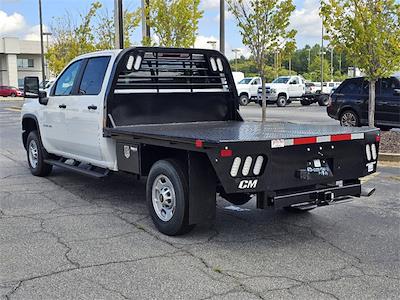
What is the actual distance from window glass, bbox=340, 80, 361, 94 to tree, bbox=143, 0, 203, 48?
4974mm

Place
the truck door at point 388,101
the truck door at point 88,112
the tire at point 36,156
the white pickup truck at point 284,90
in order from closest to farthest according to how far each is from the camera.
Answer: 1. the truck door at point 88,112
2. the tire at point 36,156
3. the truck door at point 388,101
4. the white pickup truck at point 284,90

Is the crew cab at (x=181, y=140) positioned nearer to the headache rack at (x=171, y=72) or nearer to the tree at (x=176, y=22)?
the headache rack at (x=171, y=72)

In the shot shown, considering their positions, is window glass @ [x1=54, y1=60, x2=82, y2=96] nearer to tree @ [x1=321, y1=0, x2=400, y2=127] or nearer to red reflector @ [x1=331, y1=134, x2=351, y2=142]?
red reflector @ [x1=331, y1=134, x2=351, y2=142]

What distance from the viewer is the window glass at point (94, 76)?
6.93m

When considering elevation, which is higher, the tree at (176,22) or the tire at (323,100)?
the tree at (176,22)

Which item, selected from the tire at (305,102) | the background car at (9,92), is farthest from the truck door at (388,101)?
the background car at (9,92)

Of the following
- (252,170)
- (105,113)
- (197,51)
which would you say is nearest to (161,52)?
(197,51)

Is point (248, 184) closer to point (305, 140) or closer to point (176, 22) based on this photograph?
point (305, 140)

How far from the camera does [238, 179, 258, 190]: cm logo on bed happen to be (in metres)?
4.77

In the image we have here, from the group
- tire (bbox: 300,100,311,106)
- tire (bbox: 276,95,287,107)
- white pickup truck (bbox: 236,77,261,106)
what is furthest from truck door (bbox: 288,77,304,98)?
white pickup truck (bbox: 236,77,261,106)

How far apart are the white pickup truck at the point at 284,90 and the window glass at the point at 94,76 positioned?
88.3ft

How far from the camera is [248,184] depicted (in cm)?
480

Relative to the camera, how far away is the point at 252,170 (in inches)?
189

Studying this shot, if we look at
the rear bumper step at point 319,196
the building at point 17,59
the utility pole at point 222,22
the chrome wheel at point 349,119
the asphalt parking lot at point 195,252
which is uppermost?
the building at point 17,59
